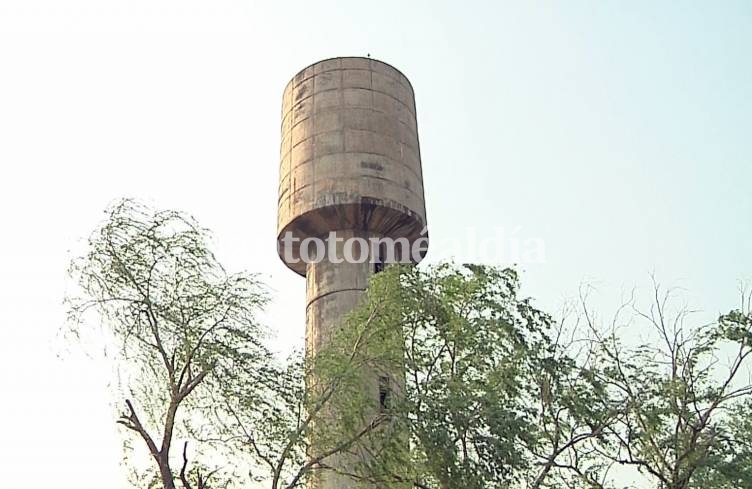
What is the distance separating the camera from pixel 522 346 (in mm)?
10883

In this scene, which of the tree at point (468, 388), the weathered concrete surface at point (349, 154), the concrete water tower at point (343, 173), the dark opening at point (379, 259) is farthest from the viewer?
→ the dark opening at point (379, 259)

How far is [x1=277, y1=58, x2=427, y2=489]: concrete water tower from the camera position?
14461 mm

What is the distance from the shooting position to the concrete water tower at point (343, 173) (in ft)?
47.4

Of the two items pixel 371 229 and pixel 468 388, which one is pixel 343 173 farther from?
pixel 468 388

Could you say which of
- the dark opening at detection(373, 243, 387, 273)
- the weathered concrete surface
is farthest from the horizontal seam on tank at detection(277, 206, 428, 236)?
the dark opening at detection(373, 243, 387, 273)

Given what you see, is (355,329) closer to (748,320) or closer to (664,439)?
(664,439)

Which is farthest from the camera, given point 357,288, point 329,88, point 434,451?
point 329,88

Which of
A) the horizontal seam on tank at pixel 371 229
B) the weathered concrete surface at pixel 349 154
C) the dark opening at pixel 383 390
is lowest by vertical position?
the dark opening at pixel 383 390

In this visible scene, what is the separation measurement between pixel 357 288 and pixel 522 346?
4024mm

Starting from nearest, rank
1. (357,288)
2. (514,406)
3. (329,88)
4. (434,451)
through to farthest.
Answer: (434,451) → (514,406) → (357,288) → (329,88)

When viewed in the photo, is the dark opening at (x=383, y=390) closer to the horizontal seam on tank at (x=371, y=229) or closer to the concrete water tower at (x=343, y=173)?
the concrete water tower at (x=343, y=173)

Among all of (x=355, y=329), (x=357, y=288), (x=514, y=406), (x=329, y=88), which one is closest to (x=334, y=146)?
(x=329, y=88)

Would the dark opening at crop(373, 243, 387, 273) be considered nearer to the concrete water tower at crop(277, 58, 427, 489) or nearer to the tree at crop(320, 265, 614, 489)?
the concrete water tower at crop(277, 58, 427, 489)

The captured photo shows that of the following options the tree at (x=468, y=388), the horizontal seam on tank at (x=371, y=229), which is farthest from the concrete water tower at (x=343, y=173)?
the tree at (x=468, y=388)
